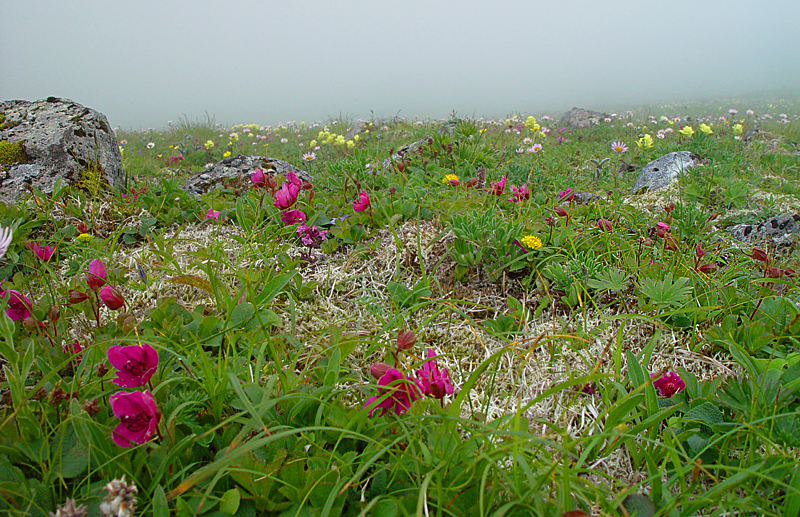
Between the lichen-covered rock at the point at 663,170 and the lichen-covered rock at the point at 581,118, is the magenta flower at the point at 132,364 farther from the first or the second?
the lichen-covered rock at the point at 581,118

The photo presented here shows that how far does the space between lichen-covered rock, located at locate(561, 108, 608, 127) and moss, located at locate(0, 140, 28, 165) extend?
37.2ft

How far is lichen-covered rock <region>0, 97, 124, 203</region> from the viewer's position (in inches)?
145

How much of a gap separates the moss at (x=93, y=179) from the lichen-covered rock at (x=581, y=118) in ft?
35.6

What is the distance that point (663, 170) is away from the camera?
4844mm

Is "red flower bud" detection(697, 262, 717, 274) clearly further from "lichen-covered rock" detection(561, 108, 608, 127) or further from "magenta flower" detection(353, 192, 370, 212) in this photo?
"lichen-covered rock" detection(561, 108, 608, 127)

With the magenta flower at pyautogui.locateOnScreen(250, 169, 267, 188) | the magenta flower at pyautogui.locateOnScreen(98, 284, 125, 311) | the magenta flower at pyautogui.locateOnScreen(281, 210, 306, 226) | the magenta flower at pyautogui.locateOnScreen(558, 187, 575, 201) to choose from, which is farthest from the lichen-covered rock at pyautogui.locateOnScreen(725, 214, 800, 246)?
the magenta flower at pyautogui.locateOnScreen(98, 284, 125, 311)

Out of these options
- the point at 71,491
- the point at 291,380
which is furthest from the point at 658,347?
the point at 71,491

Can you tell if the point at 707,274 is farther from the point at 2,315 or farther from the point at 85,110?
the point at 85,110

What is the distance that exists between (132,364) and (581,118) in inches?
504

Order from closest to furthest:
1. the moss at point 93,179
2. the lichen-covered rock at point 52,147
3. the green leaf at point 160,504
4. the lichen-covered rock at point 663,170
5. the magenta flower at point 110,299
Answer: the green leaf at point 160,504 → the magenta flower at point 110,299 → the moss at point 93,179 → the lichen-covered rock at point 52,147 → the lichen-covered rock at point 663,170

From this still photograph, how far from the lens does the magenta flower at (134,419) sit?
1176 millimetres

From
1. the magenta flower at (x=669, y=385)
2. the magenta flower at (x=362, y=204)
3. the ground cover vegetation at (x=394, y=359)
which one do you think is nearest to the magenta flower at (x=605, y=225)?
the ground cover vegetation at (x=394, y=359)

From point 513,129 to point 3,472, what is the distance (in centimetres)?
940

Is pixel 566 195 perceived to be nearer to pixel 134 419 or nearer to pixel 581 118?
pixel 134 419
